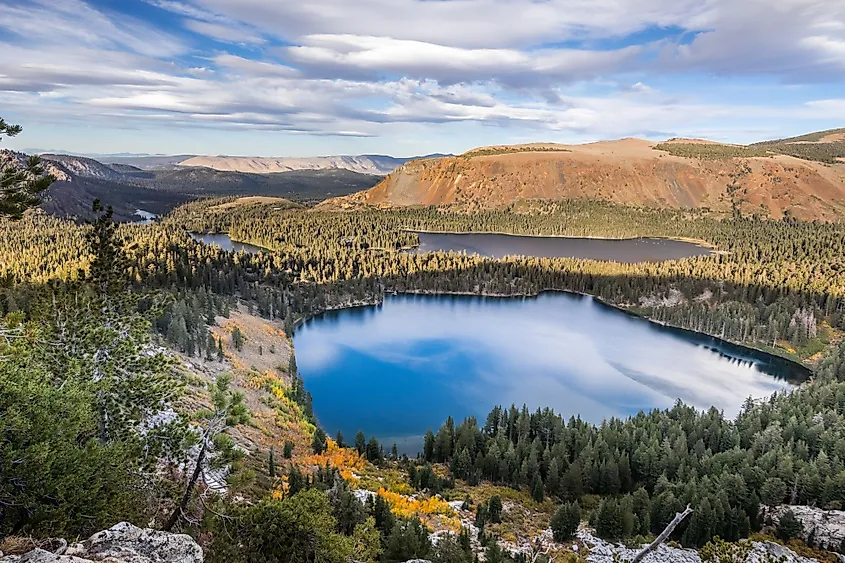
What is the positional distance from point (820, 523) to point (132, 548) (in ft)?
143

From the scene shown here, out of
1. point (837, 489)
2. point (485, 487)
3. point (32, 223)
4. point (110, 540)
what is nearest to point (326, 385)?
point (485, 487)

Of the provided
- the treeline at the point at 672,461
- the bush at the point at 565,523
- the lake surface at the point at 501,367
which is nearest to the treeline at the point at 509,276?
the lake surface at the point at 501,367

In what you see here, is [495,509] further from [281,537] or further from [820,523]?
[281,537]

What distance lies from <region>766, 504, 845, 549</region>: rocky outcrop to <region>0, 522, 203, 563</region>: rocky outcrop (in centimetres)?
4096

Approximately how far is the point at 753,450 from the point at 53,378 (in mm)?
51903

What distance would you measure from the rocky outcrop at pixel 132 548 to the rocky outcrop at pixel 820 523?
41.0 meters

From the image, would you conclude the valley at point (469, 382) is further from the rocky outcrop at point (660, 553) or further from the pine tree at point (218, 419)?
the rocky outcrop at point (660, 553)

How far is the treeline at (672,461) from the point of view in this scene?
39281 mm

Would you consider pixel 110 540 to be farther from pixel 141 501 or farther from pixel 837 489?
pixel 837 489

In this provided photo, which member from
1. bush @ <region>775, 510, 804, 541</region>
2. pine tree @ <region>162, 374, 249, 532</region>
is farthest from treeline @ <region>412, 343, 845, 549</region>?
pine tree @ <region>162, 374, 249, 532</region>

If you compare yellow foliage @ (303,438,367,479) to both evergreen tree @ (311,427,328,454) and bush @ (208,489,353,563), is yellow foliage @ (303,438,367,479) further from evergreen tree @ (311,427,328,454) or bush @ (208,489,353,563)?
bush @ (208,489,353,563)

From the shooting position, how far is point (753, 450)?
48.3 meters

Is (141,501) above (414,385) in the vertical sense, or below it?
above

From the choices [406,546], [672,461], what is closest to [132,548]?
[406,546]
